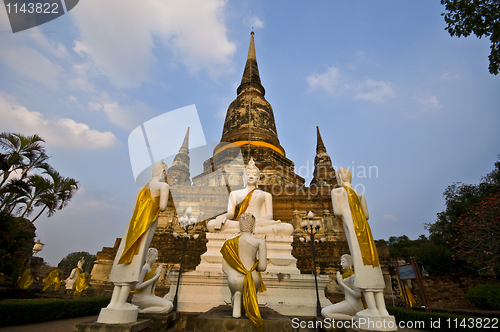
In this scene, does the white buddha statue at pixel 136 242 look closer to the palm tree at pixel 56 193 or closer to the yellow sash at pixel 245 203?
the yellow sash at pixel 245 203

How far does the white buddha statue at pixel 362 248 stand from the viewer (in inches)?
126

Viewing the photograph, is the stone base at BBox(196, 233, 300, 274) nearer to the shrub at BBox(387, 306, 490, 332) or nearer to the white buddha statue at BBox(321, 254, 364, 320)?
the white buddha statue at BBox(321, 254, 364, 320)

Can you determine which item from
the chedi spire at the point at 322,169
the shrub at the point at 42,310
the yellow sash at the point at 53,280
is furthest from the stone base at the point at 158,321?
the chedi spire at the point at 322,169

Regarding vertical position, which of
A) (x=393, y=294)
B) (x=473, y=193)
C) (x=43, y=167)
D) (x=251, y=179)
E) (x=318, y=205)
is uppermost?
(x=473, y=193)

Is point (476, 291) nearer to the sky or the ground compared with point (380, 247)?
nearer to the ground

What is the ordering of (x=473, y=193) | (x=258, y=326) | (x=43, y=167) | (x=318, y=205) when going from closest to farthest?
(x=258, y=326), (x=318, y=205), (x=43, y=167), (x=473, y=193)

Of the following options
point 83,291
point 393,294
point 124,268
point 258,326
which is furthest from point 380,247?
point 83,291

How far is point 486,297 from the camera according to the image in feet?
26.4

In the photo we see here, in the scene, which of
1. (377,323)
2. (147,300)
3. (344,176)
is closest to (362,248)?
(377,323)

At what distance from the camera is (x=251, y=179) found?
6781 millimetres

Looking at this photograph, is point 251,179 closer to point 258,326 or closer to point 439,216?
point 258,326

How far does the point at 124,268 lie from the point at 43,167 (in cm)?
1373

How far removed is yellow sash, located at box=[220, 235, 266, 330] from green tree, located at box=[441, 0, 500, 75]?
30.0 ft

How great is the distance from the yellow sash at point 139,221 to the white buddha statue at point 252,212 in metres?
2.36
